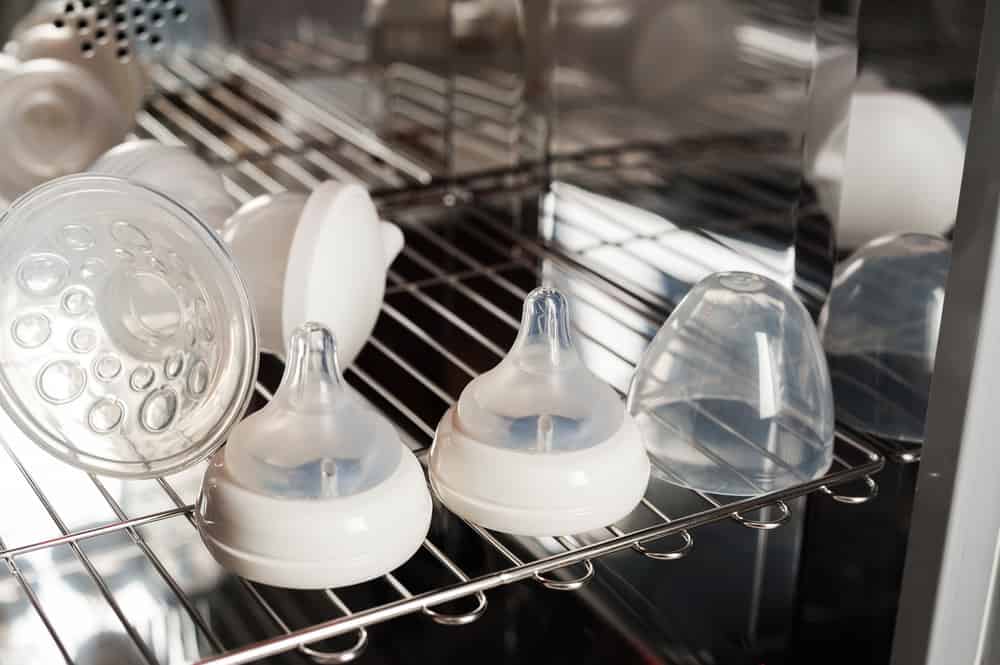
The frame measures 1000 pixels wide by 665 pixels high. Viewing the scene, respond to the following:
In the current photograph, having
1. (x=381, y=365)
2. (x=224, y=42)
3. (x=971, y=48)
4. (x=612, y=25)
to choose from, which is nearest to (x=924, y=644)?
Result: (x=971, y=48)

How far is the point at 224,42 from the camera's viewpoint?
3.75ft

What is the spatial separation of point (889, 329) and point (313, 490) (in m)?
0.37

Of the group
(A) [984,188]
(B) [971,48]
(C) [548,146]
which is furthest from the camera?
(C) [548,146]

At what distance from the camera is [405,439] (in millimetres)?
807

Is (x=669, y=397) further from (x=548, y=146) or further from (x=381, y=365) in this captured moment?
(x=548, y=146)

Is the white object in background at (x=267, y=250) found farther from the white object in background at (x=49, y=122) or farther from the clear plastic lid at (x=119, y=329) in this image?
the white object in background at (x=49, y=122)

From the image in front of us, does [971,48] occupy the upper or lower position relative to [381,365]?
upper

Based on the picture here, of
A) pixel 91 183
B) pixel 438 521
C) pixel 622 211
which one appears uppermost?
pixel 91 183

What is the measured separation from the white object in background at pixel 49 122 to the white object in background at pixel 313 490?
0.46m

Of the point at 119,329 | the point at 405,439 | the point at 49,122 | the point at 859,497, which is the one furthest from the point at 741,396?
the point at 49,122

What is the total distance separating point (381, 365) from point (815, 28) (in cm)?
36

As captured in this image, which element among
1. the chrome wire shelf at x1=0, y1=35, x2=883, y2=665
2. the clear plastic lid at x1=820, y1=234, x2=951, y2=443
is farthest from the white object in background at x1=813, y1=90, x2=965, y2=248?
the chrome wire shelf at x1=0, y1=35, x2=883, y2=665

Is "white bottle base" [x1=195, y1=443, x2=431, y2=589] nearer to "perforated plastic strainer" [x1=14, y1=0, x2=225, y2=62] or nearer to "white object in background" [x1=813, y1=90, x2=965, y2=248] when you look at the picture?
"white object in background" [x1=813, y1=90, x2=965, y2=248]

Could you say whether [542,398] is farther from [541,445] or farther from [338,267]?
[338,267]
